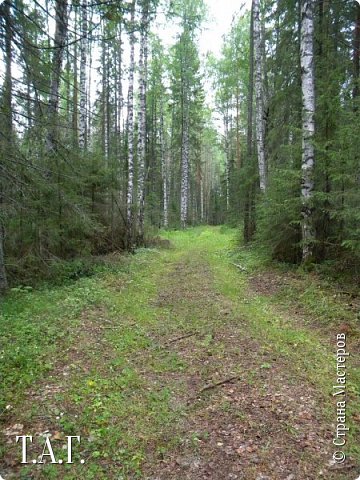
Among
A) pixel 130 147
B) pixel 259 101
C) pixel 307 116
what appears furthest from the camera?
pixel 130 147

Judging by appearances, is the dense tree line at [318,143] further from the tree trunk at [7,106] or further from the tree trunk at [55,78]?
the tree trunk at [7,106]

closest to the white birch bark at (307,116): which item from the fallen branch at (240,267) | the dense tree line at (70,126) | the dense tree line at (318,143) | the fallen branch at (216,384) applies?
the dense tree line at (318,143)

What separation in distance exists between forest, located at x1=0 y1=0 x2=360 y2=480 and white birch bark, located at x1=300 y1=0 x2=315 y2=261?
4 centimetres

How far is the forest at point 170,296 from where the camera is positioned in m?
3.07

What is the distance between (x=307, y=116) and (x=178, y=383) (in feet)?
22.5

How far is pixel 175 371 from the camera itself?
170 inches

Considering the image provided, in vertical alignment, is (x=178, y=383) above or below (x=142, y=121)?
below

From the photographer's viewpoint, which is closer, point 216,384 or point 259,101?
point 216,384

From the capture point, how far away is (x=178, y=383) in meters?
4.04

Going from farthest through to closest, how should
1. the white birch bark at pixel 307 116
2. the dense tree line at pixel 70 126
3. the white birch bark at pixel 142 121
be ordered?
the white birch bark at pixel 142 121
the white birch bark at pixel 307 116
the dense tree line at pixel 70 126

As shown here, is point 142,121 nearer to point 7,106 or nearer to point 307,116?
point 307,116

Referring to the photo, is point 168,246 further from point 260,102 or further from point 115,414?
point 115,414

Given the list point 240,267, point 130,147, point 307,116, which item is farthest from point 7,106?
point 130,147

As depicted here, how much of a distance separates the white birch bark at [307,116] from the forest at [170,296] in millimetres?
35
